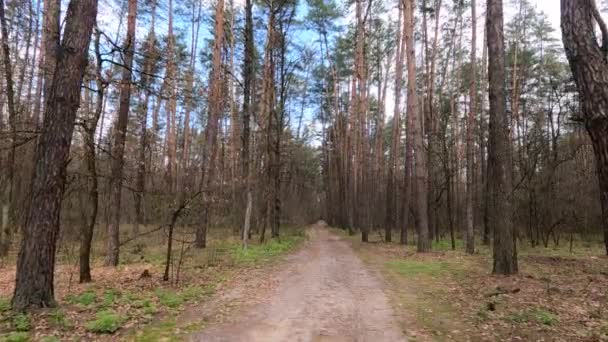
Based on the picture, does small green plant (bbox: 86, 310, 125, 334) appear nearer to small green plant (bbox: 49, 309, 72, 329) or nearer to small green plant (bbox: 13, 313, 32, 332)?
small green plant (bbox: 49, 309, 72, 329)

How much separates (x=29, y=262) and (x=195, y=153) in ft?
95.5

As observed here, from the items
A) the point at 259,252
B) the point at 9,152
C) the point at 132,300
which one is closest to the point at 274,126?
the point at 259,252

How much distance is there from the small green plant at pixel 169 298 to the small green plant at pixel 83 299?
97 centimetres

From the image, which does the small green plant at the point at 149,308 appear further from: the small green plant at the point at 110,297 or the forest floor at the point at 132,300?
the small green plant at the point at 110,297

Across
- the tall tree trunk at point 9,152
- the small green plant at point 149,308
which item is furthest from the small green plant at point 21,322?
the tall tree trunk at point 9,152

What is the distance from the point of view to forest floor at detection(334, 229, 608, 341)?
15.9 ft

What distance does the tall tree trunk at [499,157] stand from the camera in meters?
8.38

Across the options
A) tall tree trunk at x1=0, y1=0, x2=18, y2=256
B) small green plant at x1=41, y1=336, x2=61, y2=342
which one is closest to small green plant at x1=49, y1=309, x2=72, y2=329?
small green plant at x1=41, y1=336, x2=61, y2=342

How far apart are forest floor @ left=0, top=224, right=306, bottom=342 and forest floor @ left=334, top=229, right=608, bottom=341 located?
9.69 feet

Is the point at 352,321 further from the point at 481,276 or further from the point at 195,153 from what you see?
the point at 195,153

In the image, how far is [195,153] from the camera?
110 ft

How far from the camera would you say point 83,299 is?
5891mm

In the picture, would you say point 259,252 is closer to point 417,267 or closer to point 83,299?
point 417,267

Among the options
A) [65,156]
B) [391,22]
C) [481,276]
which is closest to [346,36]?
[391,22]
